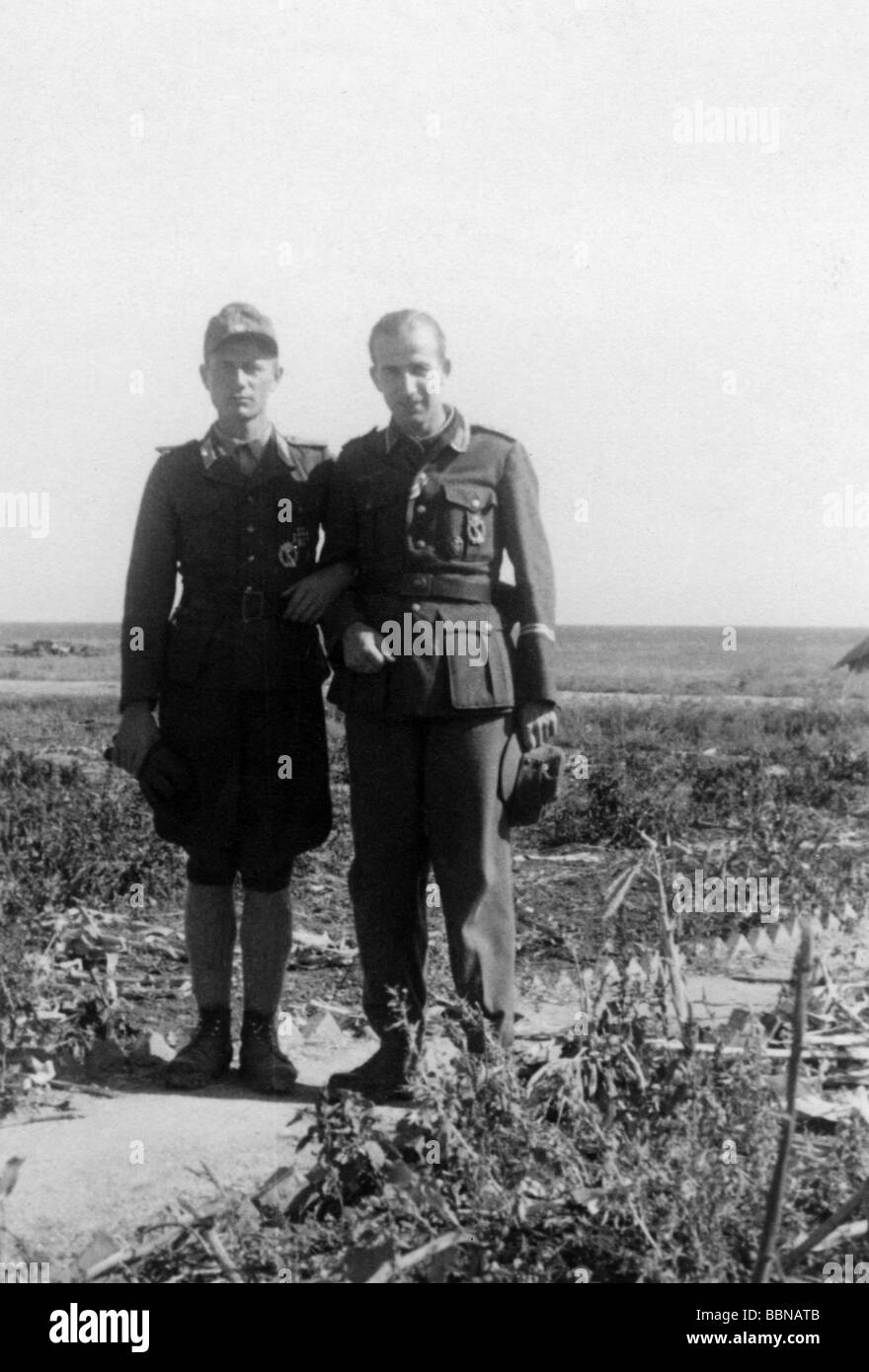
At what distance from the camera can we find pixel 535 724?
376 cm

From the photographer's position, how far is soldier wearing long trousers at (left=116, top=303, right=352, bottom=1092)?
3.90m

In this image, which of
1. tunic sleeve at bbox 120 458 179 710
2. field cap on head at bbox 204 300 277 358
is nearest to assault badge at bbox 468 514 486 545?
field cap on head at bbox 204 300 277 358

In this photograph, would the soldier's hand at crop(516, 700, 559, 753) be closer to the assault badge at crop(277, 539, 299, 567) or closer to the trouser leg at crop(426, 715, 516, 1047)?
the trouser leg at crop(426, 715, 516, 1047)

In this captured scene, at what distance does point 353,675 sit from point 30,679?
14396 mm

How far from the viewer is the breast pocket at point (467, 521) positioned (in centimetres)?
376

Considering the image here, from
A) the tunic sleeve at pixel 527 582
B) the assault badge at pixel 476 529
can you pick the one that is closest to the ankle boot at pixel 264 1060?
the tunic sleeve at pixel 527 582

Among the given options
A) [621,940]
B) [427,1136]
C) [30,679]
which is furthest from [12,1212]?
[30,679]

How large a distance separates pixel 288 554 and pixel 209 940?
1.07 meters

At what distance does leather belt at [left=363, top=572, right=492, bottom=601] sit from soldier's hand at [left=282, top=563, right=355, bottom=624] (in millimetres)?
110

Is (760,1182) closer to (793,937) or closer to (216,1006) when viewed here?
(216,1006)

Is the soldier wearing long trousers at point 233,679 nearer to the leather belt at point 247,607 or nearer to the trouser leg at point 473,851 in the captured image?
the leather belt at point 247,607

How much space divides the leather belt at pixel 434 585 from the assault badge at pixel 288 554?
26 centimetres

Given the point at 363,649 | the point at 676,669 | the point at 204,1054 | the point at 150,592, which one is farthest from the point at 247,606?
the point at 676,669

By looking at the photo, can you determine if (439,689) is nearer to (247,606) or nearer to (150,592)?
(247,606)
